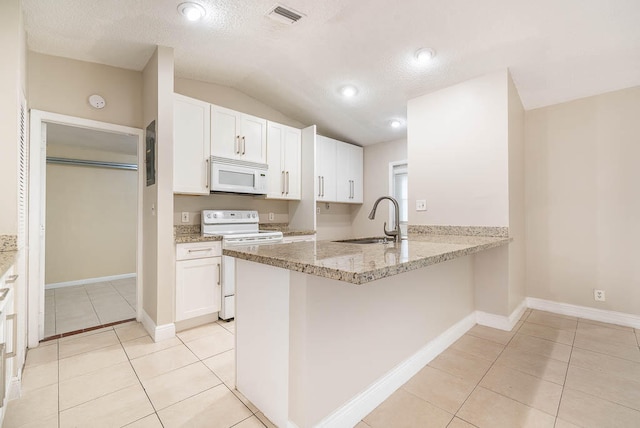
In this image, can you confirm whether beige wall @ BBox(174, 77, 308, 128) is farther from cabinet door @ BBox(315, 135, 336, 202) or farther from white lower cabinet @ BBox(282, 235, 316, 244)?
white lower cabinet @ BBox(282, 235, 316, 244)

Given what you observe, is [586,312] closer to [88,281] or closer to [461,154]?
[461,154]

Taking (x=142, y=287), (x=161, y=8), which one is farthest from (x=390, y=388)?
(x=161, y=8)

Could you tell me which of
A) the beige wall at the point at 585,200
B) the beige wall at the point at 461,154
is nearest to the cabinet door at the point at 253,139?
the beige wall at the point at 461,154

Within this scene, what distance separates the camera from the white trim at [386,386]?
4.69ft

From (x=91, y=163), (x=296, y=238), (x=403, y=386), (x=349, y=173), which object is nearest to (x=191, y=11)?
(x=296, y=238)

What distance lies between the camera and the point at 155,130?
2621 millimetres

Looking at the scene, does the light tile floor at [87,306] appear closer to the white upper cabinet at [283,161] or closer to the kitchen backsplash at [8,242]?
the kitchen backsplash at [8,242]

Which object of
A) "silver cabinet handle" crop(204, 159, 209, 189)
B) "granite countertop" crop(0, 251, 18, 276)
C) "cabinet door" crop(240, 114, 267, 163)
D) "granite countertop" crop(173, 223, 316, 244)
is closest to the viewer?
"granite countertop" crop(0, 251, 18, 276)

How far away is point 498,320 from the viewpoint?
2.77 meters

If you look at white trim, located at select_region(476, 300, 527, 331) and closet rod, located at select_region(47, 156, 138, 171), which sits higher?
closet rod, located at select_region(47, 156, 138, 171)

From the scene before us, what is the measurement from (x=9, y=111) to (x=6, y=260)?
0.95 m

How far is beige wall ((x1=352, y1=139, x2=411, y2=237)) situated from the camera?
15.1 feet

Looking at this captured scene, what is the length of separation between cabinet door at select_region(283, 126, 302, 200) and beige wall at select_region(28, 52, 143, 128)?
5.45 feet

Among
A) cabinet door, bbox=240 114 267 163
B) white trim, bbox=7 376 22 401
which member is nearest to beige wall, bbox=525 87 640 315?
cabinet door, bbox=240 114 267 163
